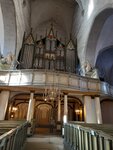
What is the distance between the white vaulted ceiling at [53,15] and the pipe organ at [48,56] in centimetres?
367

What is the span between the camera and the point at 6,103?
9805mm

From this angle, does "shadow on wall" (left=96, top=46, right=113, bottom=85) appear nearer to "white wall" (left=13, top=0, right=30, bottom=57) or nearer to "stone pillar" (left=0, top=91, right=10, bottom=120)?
"white wall" (left=13, top=0, right=30, bottom=57)

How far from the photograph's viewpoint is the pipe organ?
519 inches

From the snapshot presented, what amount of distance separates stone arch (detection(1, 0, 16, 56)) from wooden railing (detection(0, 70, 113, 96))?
10.8 ft

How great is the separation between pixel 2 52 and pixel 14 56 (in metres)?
1.47

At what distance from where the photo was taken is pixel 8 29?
39.4ft

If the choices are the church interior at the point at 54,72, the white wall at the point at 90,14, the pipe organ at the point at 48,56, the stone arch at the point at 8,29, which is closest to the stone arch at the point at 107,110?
the church interior at the point at 54,72

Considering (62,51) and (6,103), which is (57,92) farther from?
(62,51)

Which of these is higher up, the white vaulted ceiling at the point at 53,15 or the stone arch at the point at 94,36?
the white vaulted ceiling at the point at 53,15

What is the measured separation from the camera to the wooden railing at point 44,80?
9.36m

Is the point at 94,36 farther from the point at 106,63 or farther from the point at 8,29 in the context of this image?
the point at 8,29

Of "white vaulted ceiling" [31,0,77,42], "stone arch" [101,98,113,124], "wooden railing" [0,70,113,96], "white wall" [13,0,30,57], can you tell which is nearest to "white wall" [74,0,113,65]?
"wooden railing" [0,70,113,96]

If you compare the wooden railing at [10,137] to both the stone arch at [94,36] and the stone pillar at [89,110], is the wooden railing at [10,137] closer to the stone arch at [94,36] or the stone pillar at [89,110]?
the stone pillar at [89,110]

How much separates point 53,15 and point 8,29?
28.6 feet
